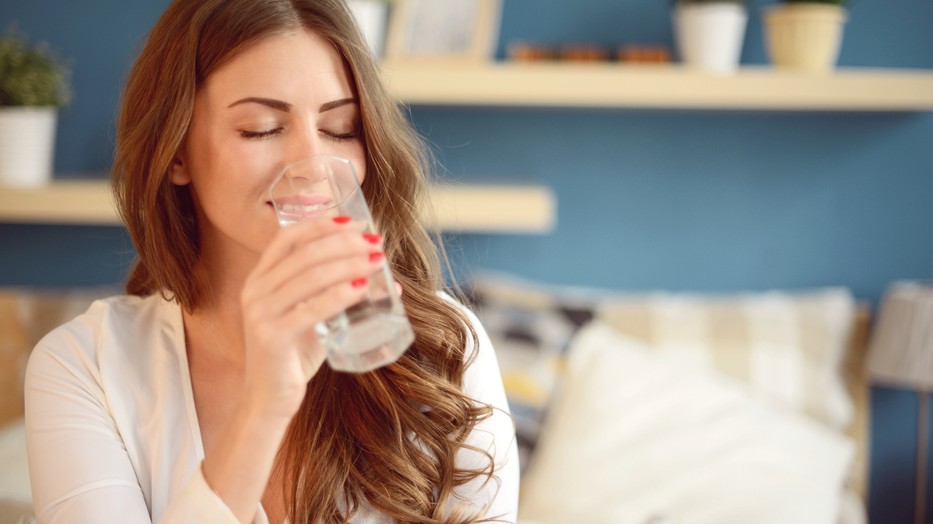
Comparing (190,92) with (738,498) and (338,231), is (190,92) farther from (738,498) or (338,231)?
(738,498)

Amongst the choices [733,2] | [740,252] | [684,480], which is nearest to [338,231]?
[684,480]

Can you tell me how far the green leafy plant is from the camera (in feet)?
7.68

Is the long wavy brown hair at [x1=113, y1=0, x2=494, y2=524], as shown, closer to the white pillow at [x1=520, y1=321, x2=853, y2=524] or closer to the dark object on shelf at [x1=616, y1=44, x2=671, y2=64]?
the white pillow at [x1=520, y1=321, x2=853, y2=524]

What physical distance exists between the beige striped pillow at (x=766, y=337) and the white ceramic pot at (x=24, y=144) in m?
1.52

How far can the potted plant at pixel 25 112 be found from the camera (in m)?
2.34

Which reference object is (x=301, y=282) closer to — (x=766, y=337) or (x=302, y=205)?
(x=302, y=205)

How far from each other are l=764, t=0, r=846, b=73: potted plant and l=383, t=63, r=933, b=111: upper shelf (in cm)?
5

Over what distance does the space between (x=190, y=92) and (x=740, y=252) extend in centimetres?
186

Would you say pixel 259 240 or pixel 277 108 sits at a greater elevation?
pixel 277 108

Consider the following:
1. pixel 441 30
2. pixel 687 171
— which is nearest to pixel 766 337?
pixel 687 171

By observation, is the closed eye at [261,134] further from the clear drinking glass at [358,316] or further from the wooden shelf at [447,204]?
the wooden shelf at [447,204]

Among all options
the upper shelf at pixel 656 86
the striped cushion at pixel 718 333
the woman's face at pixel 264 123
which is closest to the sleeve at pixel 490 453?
the woman's face at pixel 264 123

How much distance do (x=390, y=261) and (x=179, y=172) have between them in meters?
0.31

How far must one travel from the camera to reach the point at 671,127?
8.52ft
